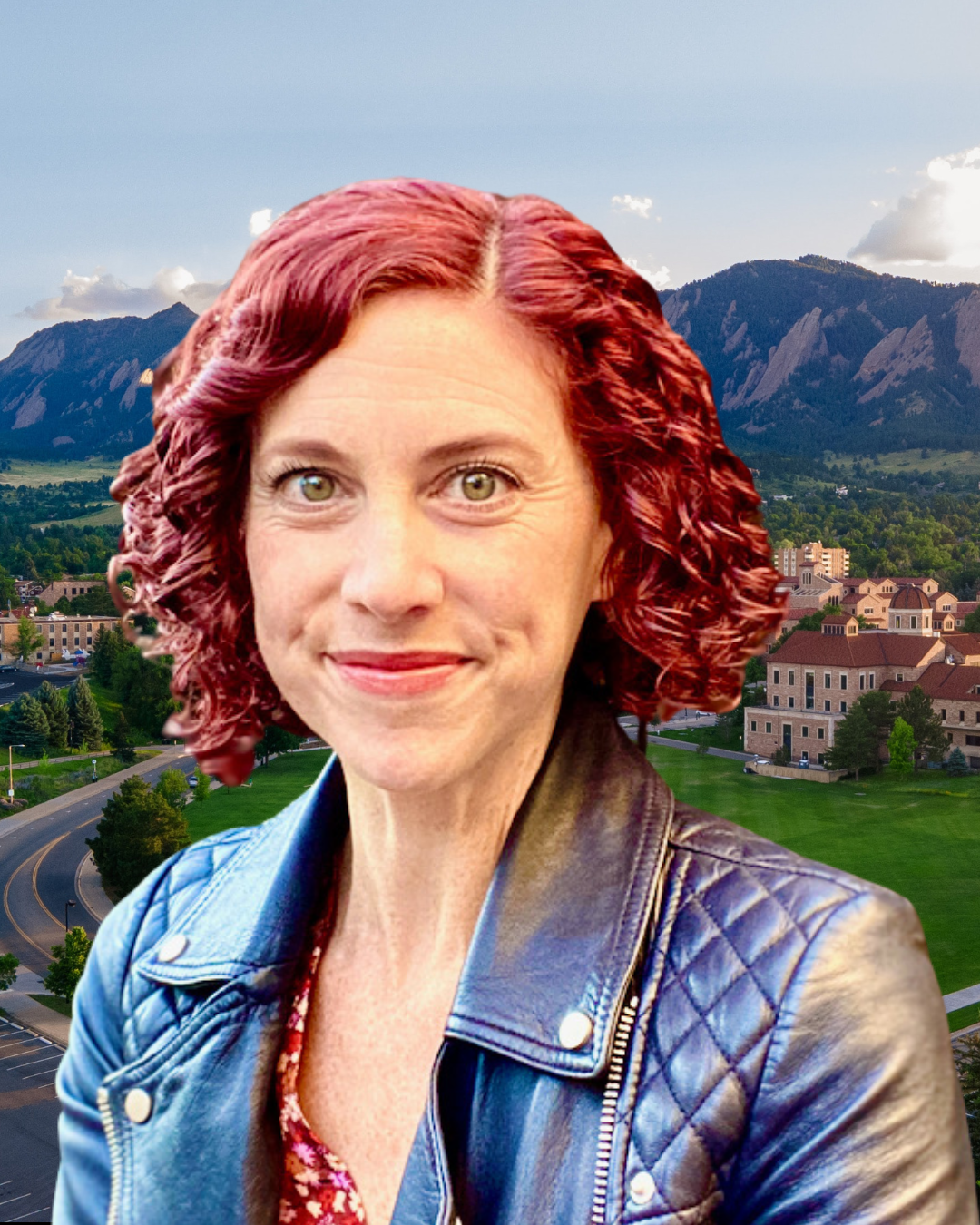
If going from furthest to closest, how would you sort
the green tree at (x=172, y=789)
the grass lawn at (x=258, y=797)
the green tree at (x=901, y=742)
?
the green tree at (x=901, y=742)
the grass lawn at (x=258, y=797)
the green tree at (x=172, y=789)

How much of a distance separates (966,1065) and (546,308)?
1372 cm

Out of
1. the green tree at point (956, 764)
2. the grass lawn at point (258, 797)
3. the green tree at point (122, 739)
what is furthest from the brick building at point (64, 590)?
the green tree at point (956, 764)

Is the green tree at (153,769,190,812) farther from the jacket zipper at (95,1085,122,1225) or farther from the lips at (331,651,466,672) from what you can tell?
the lips at (331,651,466,672)

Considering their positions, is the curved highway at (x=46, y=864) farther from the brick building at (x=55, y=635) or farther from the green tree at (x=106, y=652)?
the brick building at (x=55, y=635)

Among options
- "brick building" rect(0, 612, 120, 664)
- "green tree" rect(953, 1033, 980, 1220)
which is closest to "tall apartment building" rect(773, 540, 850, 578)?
"brick building" rect(0, 612, 120, 664)

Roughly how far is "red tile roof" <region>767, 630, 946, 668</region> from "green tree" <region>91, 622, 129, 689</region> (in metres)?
14.4

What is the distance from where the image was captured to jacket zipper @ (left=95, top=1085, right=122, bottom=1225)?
1095 millimetres

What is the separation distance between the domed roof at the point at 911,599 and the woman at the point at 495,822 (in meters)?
29.4

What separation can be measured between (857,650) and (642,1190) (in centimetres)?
2702

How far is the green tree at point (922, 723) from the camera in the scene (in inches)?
992

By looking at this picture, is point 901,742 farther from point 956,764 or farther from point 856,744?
point 956,764

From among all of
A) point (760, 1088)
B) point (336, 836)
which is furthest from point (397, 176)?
point (760, 1088)

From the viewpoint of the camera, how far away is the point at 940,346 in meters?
51.3

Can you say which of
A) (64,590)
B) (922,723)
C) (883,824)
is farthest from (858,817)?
(64,590)
